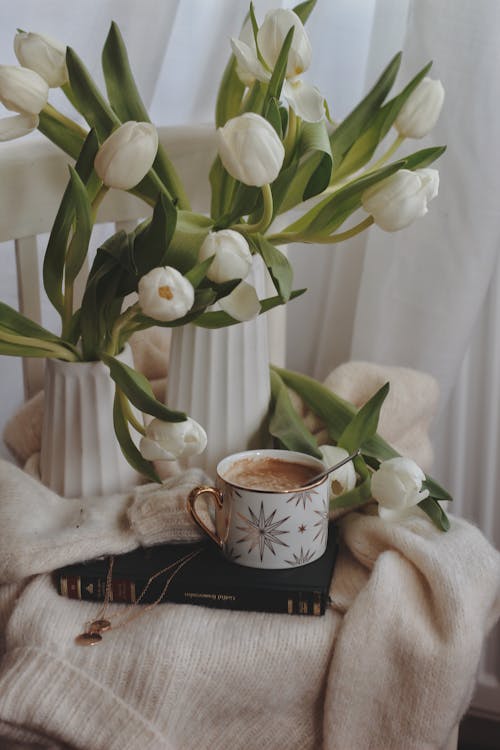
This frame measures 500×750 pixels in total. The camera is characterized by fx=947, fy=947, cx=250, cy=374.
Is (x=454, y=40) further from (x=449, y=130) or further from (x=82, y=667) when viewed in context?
(x=82, y=667)

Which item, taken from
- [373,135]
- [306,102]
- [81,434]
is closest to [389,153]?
[373,135]

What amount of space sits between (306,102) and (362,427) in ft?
0.83

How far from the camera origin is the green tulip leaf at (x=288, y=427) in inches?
30.7

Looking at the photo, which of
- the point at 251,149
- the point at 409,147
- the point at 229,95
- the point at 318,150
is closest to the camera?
the point at 251,149

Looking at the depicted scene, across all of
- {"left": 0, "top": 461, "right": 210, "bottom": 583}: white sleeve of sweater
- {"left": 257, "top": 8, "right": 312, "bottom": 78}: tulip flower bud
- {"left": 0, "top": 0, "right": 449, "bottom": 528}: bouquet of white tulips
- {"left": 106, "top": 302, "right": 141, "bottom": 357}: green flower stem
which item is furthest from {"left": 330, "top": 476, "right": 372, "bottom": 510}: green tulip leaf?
{"left": 257, "top": 8, "right": 312, "bottom": 78}: tulip flower bud

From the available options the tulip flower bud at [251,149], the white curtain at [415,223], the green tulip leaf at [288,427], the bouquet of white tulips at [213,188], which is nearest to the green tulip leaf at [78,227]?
the bouquet of white tulips at [213,188]

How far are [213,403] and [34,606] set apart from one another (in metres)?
0.22

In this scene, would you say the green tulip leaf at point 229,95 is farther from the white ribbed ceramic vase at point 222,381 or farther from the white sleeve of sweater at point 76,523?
the white sleeve of sweater at point 76,523

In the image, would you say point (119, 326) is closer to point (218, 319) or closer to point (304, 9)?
point (218, 319)

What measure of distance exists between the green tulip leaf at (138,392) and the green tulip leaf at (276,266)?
0.11m

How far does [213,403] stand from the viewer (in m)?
0.78

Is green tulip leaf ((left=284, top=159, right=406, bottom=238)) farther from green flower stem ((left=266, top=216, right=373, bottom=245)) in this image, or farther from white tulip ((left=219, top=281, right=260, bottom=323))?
white tulip ((left=219, top=281, right=260, bottom=323))

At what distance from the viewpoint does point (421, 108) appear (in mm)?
732

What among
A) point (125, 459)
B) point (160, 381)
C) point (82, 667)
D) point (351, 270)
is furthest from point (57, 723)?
point (351, 270)
